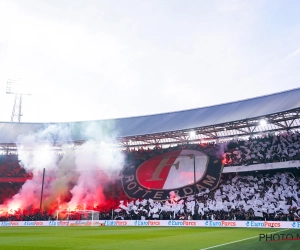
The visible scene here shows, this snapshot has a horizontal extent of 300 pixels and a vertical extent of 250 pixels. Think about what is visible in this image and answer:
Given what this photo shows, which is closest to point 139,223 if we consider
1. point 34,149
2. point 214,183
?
point 214,183

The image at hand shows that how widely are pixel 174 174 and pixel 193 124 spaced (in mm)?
9182

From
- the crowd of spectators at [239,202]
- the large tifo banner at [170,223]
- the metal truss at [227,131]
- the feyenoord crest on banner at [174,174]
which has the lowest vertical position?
the large tifo banner at [170,223]

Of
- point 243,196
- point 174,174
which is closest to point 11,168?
point 174,174

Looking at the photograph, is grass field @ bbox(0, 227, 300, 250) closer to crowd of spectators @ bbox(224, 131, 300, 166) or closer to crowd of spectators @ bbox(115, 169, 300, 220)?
crowd of spectators @ bbox(115, 169, 300, 220)

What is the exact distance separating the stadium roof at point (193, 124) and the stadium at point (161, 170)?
0.18m

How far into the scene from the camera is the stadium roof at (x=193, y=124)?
120 feet

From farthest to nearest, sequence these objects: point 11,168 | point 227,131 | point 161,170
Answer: point 11,168 → point 161,170 → point 227,131

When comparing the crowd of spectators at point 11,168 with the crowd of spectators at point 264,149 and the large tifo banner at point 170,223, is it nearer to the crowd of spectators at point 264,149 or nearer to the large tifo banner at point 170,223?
the large tifo banner at point 170,223

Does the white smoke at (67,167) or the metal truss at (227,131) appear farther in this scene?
the white smoke at (67,167)

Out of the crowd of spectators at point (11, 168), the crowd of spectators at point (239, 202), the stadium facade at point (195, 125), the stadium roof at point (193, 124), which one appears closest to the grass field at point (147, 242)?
the crowd of spectators at point (239, 202)

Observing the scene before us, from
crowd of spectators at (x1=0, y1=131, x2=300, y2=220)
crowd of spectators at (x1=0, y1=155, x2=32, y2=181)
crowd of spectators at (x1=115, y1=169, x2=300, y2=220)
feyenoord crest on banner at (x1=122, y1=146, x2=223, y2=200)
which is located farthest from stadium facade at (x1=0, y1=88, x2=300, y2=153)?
crowd of spectators at (x1=115, y1=169, x2=300, y2=220)

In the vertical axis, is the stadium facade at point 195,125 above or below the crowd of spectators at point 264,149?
above

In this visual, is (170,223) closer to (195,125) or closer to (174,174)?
(174,174)

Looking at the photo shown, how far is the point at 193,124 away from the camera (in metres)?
41.9
